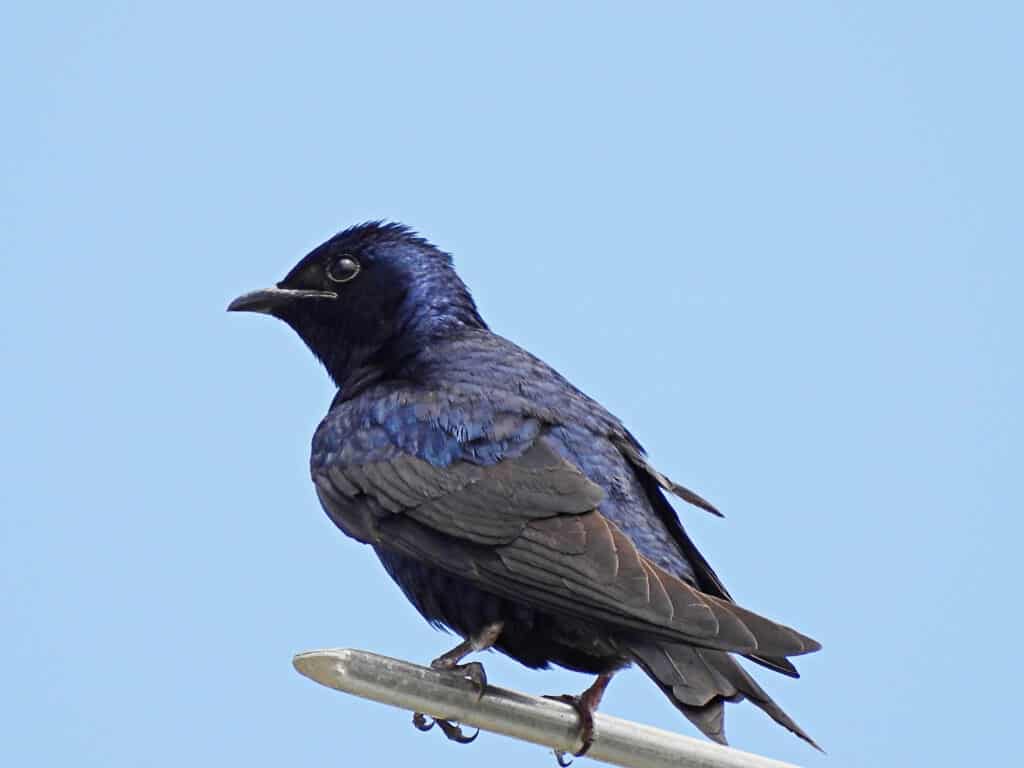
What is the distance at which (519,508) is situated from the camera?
568 cm

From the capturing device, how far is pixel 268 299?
296 inches

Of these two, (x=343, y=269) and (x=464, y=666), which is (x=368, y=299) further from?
(x=464, y=666)

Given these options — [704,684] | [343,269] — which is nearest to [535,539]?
[704,684]


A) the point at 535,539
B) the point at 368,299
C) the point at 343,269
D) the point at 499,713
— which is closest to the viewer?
the point at 499,713

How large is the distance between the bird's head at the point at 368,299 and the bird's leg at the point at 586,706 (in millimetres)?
1653

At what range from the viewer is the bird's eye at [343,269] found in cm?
739

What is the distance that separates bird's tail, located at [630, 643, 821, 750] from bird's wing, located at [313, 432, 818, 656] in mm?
69

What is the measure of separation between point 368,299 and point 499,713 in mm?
2687

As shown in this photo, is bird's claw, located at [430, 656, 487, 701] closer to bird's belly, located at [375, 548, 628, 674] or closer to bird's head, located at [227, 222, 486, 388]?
bird's belly, located at [375, 548, 628, 674]

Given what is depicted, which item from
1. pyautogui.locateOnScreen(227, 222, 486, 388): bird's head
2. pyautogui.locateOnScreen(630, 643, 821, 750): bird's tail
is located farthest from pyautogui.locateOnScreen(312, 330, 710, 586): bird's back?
pyautogui.locateOnScreen(630, 643, 821, 750): bird's tail

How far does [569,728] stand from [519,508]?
0.74m

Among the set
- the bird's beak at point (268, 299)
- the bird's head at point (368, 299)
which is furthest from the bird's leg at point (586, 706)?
the bird's beak at point (268, 299)

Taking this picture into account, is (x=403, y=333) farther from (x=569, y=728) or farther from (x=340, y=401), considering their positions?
(x=569, y=728)

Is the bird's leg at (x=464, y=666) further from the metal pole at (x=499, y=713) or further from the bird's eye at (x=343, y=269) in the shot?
the bird's eye at (x=343, y=269)
